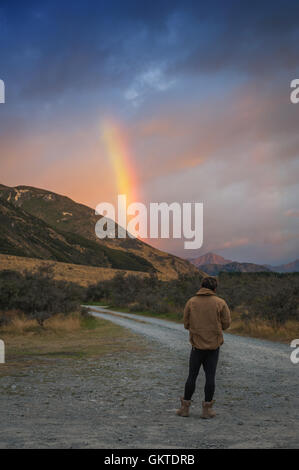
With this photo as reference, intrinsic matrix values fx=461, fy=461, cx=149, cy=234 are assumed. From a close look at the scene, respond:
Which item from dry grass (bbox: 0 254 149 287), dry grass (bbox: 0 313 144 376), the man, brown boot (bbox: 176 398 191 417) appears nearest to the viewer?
brown boot (bbox: 176 398 191 417)

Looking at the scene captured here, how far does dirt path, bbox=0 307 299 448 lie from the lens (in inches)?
211

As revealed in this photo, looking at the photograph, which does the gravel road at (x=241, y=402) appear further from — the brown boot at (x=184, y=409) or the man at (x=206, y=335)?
the man at (x=206, y=335)

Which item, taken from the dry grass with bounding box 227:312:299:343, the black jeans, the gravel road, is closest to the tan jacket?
the black jeans

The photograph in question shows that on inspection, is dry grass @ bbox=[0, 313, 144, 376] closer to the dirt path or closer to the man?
the dirt path

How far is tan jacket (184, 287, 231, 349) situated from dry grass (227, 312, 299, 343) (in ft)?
39.5

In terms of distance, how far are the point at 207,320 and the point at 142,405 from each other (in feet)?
6.10

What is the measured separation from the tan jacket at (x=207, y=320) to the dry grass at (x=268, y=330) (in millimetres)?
12033

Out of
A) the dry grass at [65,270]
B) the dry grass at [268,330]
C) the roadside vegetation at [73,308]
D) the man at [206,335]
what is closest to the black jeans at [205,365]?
the man at [206,335]

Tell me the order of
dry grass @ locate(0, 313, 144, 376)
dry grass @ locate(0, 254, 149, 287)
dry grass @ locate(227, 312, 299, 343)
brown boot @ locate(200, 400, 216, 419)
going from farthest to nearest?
dry grass @ locate(0, 254, 149, 287), dry grass @ locate(227, 312, 299, 343), dry grass @ locate(0, 313, 144, 376), brown boot @ locate(200, 400, 216, 419)

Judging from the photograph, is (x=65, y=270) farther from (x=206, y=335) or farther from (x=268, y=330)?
(x=206, y=335)

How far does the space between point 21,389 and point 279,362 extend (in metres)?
7.06

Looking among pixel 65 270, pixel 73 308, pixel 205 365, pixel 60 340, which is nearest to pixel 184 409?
pixel 205 365

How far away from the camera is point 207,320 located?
6977 millimetres

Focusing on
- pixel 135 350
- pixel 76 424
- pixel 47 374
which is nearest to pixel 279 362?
pixel 135 350
